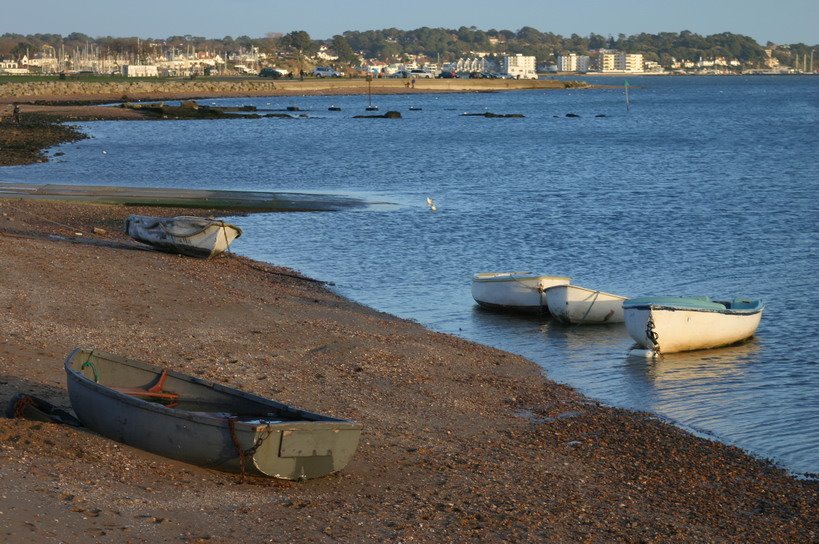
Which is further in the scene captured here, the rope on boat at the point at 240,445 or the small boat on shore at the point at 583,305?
the small boat on shore at the point at 583,305

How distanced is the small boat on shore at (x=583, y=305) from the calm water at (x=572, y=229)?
25 cm

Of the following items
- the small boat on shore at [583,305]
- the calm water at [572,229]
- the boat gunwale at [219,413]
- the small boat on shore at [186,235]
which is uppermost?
the boat gunwale at [219,413]

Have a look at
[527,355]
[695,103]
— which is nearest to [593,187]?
[527,355]

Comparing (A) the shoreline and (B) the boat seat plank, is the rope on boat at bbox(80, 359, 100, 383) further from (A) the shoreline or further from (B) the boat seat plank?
(A) the shoreline

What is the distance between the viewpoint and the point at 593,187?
53.5m

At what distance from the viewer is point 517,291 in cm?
2289

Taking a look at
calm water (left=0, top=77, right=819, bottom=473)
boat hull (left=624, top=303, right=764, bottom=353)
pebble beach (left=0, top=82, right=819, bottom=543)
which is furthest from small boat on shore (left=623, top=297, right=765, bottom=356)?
pebble beach (left=0, top=82, right=819, bottom=543)

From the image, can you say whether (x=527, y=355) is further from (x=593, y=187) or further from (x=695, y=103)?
(x=695, y=103)

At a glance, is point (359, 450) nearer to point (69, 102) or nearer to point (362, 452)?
point (362, 452)

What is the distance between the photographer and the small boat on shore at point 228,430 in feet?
34.3

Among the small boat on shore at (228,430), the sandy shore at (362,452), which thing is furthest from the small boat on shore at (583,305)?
the small boat on shore at (228,430)

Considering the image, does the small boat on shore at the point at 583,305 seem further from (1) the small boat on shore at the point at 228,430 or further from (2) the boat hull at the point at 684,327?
(1) the small boat on shore at the point at 228,430

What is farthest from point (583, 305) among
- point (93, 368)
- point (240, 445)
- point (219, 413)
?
point (240, 445)

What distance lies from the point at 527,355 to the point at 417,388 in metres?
4.62
